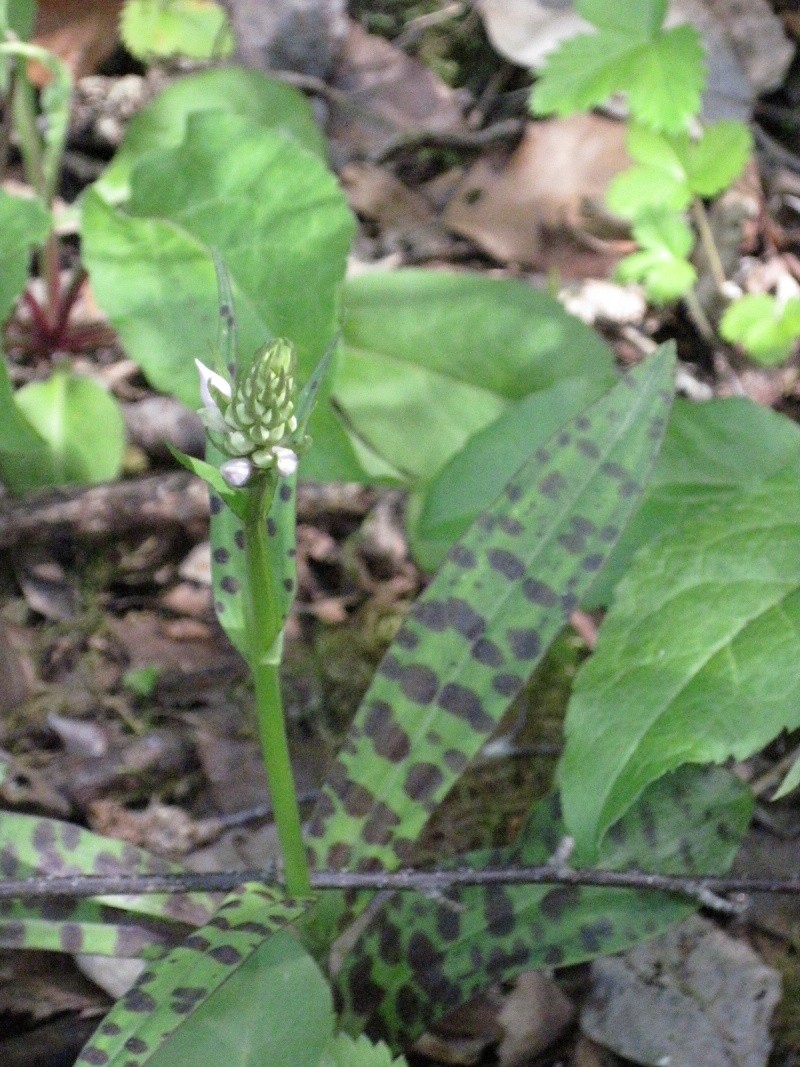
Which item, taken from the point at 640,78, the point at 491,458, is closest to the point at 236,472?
the point at 491,458

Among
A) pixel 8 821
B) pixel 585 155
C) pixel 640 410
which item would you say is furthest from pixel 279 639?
pixel 585 155

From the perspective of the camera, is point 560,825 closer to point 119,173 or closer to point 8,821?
point 8,821

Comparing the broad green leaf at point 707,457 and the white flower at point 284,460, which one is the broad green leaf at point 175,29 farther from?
the white flower at point 284,460

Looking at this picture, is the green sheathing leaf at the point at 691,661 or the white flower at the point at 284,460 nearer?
the white flower at the point at 284,460

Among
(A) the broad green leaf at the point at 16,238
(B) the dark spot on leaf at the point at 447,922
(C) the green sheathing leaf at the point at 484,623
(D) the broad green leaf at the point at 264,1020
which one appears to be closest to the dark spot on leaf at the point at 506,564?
(C) the green sheathing leaf at the point at 484,623

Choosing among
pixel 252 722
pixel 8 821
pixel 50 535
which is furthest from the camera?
pixel 50 535

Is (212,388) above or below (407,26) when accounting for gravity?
above
